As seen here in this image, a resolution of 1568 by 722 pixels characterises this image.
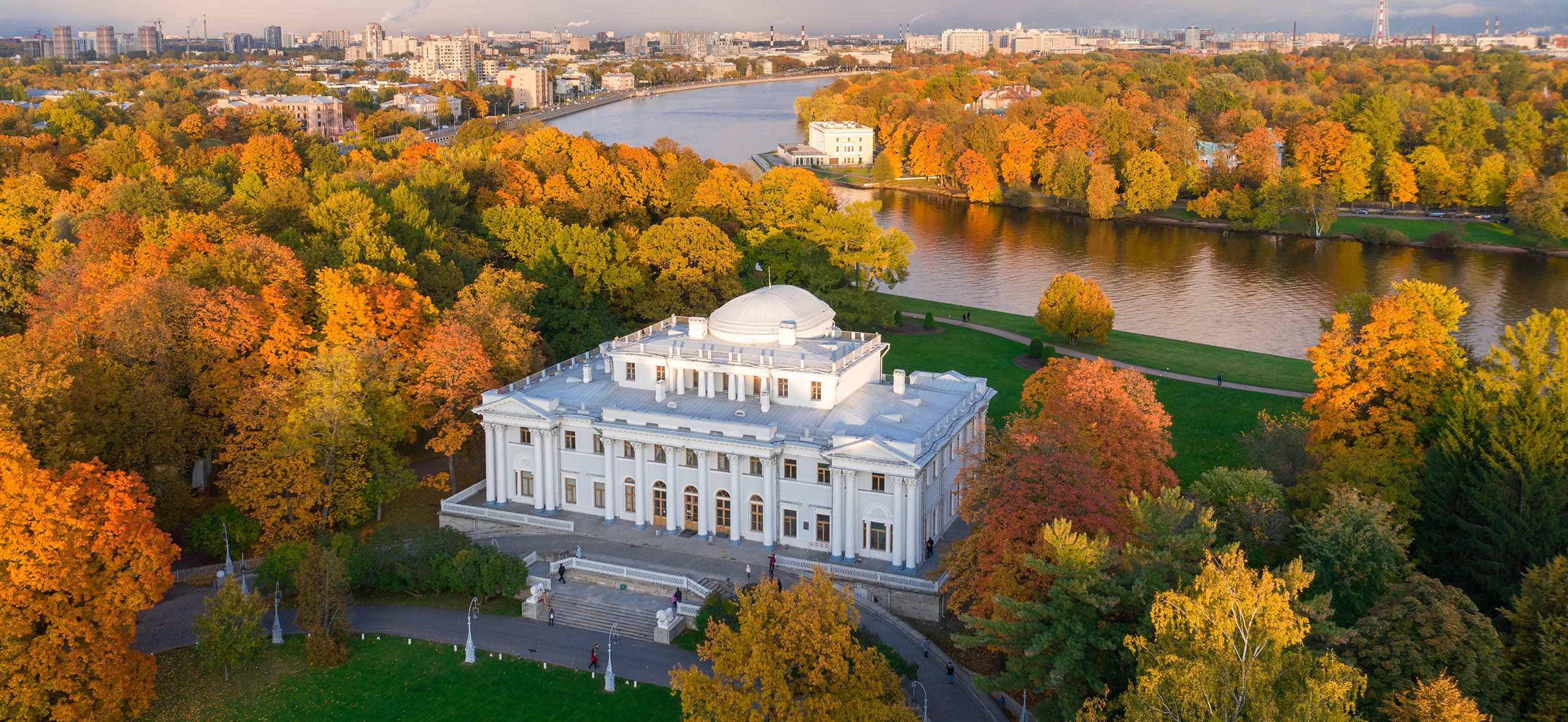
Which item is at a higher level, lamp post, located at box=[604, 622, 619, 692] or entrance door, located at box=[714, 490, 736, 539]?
entrance door, located at box=[714, 490, 736, 539]

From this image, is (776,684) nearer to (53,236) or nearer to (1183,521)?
(1183,521)

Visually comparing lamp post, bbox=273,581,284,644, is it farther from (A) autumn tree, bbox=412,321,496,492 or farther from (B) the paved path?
(B) the paved path

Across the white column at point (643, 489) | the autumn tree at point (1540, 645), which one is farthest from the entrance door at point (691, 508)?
the autumn tree at point (1540, 645)

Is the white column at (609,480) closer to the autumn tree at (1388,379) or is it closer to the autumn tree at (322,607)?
Result: the autumn tree at (322,607)

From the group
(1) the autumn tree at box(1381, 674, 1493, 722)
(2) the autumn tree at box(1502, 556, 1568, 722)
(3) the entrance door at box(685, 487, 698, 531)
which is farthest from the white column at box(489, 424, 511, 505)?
(2) the autumn tree at box(1502, 556, 1568, 722)

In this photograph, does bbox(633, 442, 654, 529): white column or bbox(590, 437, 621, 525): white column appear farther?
bbox(590, 437, 621, 525): white column

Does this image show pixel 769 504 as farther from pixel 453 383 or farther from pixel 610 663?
pixel 453 383
